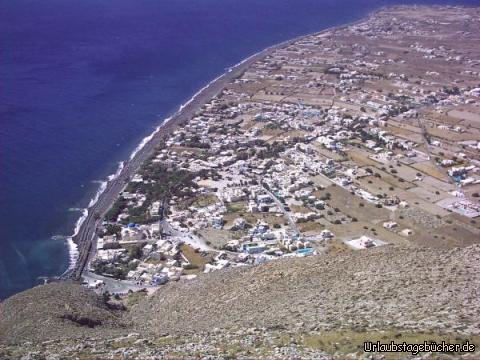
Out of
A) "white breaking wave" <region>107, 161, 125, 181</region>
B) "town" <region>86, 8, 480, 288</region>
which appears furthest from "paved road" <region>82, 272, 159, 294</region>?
"white breaking wave" <region>107, 161, 125, 181</region>

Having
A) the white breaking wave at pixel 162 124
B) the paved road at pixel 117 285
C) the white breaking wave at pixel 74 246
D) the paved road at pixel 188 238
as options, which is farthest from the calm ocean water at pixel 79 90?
the paved road at pixel 188 238

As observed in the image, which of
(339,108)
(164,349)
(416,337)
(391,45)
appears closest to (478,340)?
(416,337)

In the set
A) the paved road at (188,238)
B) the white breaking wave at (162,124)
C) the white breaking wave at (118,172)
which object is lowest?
the paved road at (188,238)

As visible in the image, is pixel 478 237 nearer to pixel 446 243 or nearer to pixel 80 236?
pixel 446 243

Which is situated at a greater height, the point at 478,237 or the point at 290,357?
the point at 290,357

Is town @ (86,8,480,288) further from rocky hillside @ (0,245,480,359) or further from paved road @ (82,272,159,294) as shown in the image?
rocky hillside @ (0,245,480,359)

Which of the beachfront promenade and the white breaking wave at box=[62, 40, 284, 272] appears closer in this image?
the beachfront promenade

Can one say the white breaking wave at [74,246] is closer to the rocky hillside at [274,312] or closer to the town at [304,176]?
the town at [304,176]
